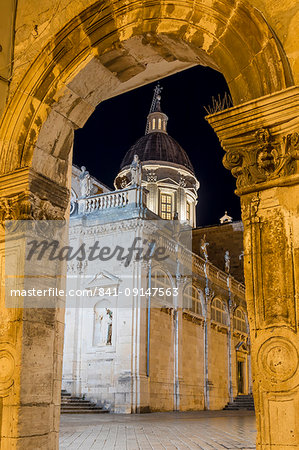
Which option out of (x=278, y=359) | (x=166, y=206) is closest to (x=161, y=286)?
(x=166, y=206)

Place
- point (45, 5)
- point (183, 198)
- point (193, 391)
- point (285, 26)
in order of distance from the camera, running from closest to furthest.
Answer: point (285, 26) < point (45, 5) < point (193, 391) < point (183, 198)

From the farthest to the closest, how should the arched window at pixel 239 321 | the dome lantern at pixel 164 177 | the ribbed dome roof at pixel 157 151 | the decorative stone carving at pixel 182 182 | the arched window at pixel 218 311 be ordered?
the ribbed dome roof at pixel 157 151
the decorative stone carving at pixel 182 182
the dome lantern at pixel 164 177
the arched window at pixel 239 321
the arched window at pixel 218 311

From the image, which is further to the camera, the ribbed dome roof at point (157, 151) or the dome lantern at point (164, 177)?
the ribbed dome roof at point (157, 151)

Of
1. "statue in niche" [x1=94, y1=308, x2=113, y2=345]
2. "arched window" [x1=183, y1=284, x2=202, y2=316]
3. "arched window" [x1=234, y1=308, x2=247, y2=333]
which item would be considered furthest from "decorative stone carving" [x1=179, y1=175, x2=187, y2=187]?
"statue in niche" [x1=94, y1=308, x2=113, y2=345]

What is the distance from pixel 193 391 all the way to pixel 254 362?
21.4 m

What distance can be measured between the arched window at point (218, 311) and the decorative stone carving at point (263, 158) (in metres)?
24.1

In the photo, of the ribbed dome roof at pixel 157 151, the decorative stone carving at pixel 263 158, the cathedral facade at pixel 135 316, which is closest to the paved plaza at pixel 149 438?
the decorative stone carving at pixel 263 158

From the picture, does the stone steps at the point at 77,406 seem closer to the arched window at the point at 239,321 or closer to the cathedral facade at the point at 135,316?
the cathedral facade at the point at 135,316

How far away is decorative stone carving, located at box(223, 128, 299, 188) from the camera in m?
4.01

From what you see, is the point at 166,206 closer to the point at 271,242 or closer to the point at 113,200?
the point at 113,200

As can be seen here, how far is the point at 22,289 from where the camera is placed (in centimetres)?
534

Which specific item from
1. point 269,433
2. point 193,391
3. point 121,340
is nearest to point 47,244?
point 269,433

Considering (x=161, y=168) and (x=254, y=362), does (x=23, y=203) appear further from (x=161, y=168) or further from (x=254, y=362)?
(x=161, y=168)

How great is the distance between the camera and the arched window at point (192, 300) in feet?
78.6
